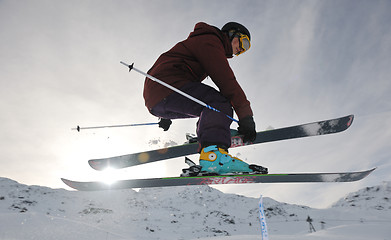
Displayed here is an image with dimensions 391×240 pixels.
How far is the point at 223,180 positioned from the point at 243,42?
1.65 meters

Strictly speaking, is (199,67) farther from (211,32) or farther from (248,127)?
(248,127)

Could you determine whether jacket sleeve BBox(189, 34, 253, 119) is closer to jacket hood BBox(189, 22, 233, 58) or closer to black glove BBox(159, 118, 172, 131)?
jacket hood BBox(189, 22, 233, 58)

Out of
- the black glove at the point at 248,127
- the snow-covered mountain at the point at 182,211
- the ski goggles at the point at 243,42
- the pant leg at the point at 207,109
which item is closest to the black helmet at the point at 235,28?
the ski goggles at the point at 243,42

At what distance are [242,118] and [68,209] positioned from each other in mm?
78257

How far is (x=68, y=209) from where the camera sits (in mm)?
68000

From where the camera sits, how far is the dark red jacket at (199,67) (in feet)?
7.98

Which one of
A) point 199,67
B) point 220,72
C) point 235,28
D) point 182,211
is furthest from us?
point 182,211

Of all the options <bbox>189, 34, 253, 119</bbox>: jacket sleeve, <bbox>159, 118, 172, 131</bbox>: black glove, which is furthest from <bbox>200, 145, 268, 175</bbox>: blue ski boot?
<bbox>159, 118, 172, 131</bbox>: black glove

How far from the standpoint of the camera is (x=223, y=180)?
2.71 m

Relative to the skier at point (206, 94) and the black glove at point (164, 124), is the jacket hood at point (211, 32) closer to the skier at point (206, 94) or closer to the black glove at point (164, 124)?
the skier at point (206, 94)

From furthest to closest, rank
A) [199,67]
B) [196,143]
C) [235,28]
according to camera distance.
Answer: [196,143]
[235,28]
[199,67]

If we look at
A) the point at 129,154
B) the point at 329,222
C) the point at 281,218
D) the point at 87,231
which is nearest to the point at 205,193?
the point at 281,218

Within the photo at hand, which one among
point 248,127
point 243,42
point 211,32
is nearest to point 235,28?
point 243,42

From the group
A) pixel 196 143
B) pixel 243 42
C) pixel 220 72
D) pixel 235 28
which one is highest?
pixel 235 28
